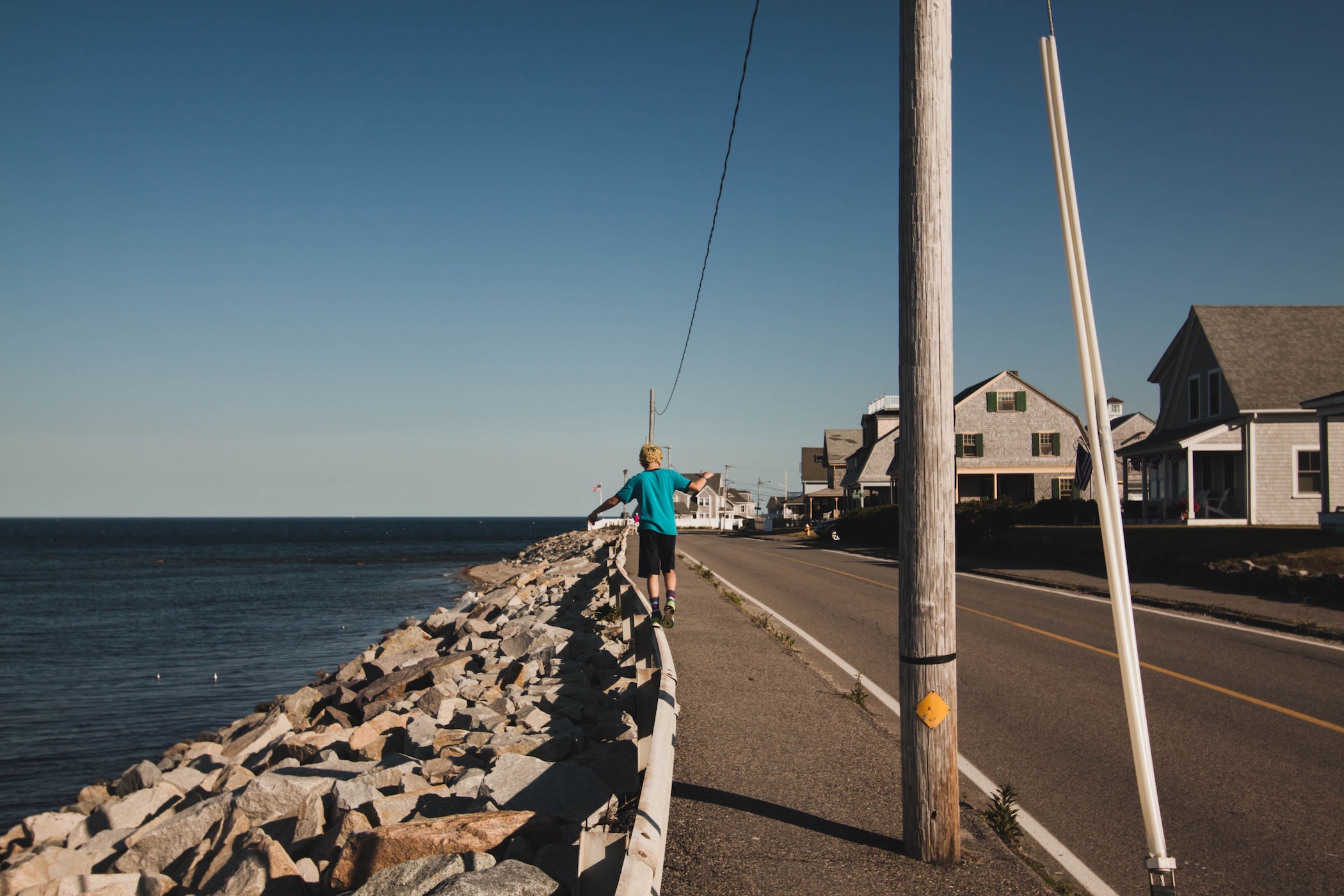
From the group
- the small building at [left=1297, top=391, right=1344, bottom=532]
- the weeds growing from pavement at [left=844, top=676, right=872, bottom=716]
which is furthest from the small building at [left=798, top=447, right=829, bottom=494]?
the weeds growing from pavement at [left=844, top=676, right=872, bottom=716]

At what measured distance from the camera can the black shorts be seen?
10.1 metres

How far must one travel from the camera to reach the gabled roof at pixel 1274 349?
93.4 ft

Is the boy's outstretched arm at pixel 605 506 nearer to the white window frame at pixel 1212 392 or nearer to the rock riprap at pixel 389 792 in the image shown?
the rock riprap at pixel 389 792

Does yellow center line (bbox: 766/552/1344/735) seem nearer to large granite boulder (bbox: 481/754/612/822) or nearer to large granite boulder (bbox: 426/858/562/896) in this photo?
large granite boulder (bbox: 481/754/612/822)

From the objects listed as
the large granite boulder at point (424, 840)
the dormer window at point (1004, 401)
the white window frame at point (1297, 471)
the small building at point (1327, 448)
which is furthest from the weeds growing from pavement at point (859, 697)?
the dormer window at point (1004, 401)

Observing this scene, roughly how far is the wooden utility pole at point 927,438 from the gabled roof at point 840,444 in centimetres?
7208

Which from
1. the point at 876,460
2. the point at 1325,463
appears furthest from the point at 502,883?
the point at 876,460

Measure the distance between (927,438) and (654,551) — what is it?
611 cm

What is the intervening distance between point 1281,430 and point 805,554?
15.0m

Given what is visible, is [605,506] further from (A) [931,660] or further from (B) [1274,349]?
(B) [1274,349]

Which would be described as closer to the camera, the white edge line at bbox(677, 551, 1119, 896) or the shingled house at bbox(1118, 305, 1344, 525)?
the white edge line at bbox(677, 551, 1119, 896)

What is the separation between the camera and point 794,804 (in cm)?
530

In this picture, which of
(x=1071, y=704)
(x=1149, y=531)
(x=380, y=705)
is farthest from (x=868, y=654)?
(x=1149, y=531)

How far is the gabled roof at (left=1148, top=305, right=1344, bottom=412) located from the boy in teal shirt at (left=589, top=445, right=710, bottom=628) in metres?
24.8
